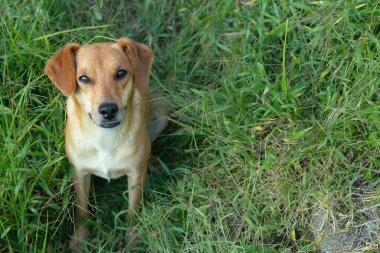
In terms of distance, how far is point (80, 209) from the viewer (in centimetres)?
391

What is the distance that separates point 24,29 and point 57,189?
52.6 inches

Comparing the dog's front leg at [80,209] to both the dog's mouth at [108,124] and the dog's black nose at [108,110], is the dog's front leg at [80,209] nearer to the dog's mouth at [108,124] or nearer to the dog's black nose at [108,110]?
the dog's mouth at [108,124]

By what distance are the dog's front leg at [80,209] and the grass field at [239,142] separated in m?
0.08

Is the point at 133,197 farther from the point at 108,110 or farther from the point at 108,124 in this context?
the point at 108,110

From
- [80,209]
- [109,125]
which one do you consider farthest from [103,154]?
[80,209]

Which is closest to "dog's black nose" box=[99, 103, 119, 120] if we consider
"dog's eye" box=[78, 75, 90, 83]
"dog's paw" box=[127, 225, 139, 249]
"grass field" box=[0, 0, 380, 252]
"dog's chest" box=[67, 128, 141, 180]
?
"dog's eye" box=[78, 75, 90, 83]

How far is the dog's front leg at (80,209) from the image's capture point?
3.78 meters

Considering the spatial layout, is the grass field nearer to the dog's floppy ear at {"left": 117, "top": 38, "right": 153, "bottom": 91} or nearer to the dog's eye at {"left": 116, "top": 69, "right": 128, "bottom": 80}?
the dog's floppy ear at {"left": 117, "top": 38, "right": 153, "bottom": 91}

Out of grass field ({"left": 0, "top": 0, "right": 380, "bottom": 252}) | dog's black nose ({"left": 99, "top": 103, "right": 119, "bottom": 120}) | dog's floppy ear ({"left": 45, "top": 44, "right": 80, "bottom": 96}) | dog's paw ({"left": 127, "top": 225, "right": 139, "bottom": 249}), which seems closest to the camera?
dog's black nose ({"left": 99, "top": 103, "right": 119, "bottom": 120})

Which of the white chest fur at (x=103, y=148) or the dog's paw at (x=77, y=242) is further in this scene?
the dog's paw at (x=77, y=242)

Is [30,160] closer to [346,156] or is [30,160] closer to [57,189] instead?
[57,189]

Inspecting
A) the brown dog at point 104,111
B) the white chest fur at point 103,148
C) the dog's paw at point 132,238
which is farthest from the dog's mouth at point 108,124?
the dog's paw at point 132,238

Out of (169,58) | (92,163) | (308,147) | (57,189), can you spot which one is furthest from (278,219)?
(169,58)

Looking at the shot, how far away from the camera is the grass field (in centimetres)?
346
